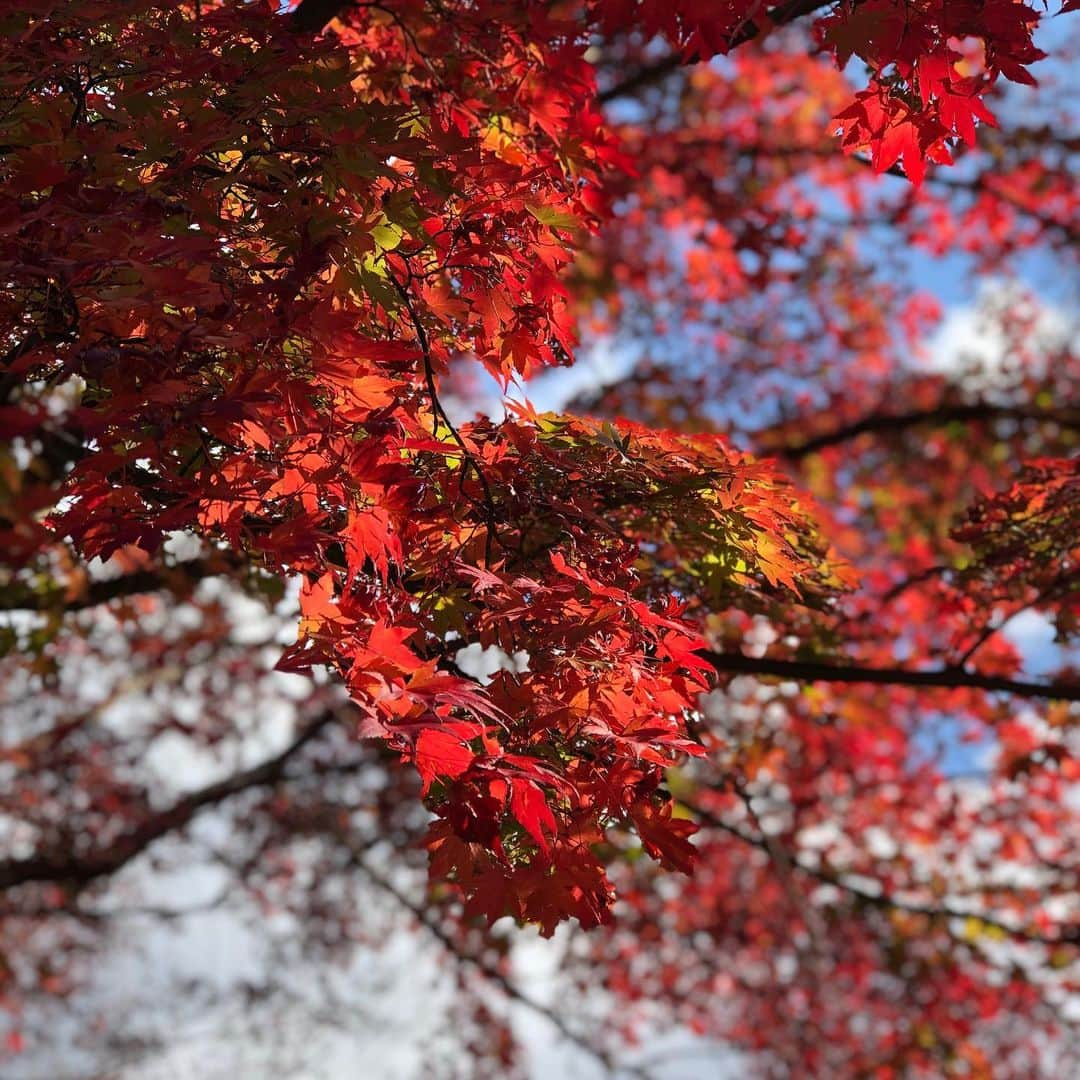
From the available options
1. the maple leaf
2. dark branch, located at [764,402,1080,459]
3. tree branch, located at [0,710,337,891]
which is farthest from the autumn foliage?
dark branch, located at [764,402,1080,459]

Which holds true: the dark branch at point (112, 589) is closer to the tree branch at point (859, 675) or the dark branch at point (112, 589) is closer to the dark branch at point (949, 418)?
the tree branch at point (859, 675)

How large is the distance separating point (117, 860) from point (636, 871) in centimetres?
514

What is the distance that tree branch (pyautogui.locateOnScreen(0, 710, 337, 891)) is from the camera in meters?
7.09

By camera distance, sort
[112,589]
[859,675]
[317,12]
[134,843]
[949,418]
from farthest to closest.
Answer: [949,418] → [134,843] → [112,589] → [859,675] → [317,12]

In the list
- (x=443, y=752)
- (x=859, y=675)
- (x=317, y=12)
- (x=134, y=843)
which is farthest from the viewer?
(x=134, y=843)

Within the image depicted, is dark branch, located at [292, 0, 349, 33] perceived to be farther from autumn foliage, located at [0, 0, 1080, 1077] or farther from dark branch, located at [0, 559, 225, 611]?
dark branch, located at [0, 559, 225, 611]

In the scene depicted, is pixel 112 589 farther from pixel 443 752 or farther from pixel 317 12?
pixel 443 752

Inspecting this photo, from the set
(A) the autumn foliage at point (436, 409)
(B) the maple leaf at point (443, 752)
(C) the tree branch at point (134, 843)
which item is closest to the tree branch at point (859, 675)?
(A) the autumn foliage at point (436, 409)

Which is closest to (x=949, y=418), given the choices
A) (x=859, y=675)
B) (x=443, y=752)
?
(x=859, y=675)

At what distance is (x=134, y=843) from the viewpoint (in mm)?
7715

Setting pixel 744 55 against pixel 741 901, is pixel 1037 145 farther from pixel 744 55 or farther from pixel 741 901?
pixel 741 901

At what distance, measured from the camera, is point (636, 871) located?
10.7 m

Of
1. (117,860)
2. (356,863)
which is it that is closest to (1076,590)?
(117,860)

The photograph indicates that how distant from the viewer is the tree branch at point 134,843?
7086 millimetres
